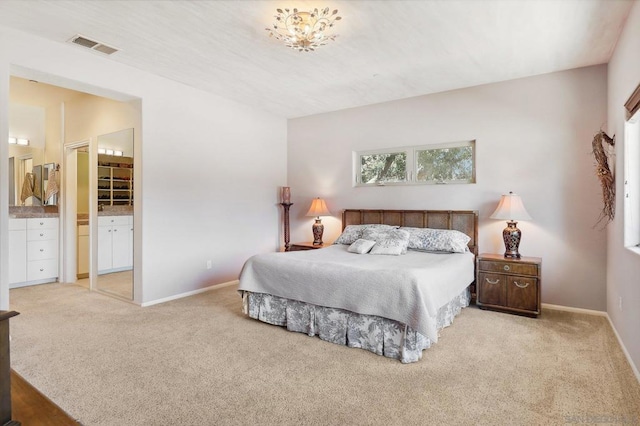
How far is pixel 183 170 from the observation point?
4.49 m

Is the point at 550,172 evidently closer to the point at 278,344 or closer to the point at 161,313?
the point at 278,344

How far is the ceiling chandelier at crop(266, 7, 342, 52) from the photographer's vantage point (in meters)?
2.69

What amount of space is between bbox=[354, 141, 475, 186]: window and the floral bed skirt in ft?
5.83

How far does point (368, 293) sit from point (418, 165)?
2682mm

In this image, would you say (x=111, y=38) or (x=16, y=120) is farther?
(x=16, y=120)

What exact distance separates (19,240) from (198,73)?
3.74 metres

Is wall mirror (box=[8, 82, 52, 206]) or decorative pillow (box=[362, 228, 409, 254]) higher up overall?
wall mirror (box=[8, 82, 52, 206])

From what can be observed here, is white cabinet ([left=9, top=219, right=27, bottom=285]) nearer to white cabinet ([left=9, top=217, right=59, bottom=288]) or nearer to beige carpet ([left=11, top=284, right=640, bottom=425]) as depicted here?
white cabinet ([left=9, top=217, right=59, bottom=288])

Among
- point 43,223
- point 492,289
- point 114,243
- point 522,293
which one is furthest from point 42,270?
point 522,293

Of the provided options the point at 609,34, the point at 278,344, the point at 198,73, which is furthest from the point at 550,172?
the point at 198,73

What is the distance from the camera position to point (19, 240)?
16.6ft

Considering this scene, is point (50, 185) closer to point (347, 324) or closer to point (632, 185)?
point (347, 324)

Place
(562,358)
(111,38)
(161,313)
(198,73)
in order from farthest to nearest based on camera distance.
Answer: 1. (198,73)
2. (161,313)
3. (111,38)
4. (562,358)

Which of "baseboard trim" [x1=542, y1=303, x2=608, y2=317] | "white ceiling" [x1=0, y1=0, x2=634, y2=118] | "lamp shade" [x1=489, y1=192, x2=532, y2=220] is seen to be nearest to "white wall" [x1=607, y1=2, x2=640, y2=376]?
"baseboard trim" [x1=542, y1=303, x2=608, y2=317]
